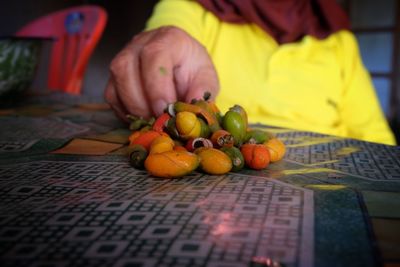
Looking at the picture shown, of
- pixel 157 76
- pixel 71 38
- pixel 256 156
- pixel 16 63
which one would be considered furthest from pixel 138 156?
pixel 71 38

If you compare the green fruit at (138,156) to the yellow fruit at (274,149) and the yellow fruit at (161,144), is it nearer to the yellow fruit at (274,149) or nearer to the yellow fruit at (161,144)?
the yellow fruit at (161,144)

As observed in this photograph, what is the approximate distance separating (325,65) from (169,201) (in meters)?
1.03

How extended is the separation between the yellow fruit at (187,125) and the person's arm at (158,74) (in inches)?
7.9

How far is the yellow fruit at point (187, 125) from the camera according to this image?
613 mm

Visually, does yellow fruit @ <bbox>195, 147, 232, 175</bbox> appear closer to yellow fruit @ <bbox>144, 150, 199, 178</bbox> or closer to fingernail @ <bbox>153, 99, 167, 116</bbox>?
yellow fruit @ <bbox>144, 150, 199, 178</bbox>

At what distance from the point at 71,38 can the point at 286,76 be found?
1.01 meters

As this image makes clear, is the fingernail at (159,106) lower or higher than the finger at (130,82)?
lower

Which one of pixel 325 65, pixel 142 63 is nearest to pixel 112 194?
pixel 142 63

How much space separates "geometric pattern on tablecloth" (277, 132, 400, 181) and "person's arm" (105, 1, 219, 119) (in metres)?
0.20

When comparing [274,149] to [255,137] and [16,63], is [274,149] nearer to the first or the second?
[255,137]

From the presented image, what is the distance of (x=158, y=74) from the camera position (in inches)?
32.9

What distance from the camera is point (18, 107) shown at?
3.87 ft

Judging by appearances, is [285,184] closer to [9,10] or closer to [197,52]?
[197,52]

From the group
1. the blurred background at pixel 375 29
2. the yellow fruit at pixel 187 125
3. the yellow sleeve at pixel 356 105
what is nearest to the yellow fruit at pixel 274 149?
the yellow fruit at pixel 187 125
